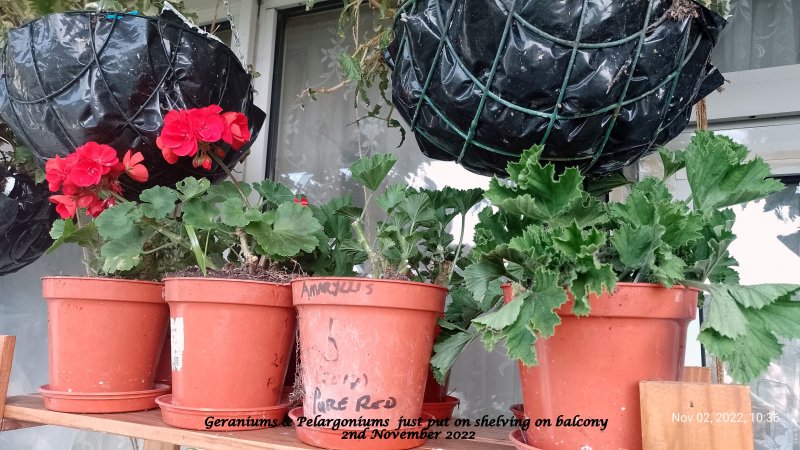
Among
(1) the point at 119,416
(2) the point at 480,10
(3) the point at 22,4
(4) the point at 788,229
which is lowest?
(1) the point at 119,416

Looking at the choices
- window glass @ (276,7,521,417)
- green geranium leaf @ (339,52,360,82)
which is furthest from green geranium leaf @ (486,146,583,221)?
window glass @ (276,7,521,417)

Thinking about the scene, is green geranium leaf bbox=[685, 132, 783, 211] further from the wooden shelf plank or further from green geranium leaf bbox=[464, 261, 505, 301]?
the wooden shelf plank

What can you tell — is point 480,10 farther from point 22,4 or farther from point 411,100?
point 22,4

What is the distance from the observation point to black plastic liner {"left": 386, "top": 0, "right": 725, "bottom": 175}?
2.02 feet

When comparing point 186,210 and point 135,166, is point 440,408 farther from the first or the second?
point 135,166

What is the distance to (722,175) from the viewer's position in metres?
0.67

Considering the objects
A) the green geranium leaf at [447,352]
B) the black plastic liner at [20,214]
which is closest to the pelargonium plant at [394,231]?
the green geranium leaf at [447,352]

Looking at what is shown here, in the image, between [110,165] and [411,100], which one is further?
[110,165]

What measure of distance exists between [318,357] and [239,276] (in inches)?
7.8

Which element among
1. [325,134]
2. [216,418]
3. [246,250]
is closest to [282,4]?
[325,134]

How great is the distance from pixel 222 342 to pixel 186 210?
0.23 metres

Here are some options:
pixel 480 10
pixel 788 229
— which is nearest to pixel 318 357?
pixel 480 10

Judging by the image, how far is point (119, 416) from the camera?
0.89 meters

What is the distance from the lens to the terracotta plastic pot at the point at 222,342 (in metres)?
0.81
